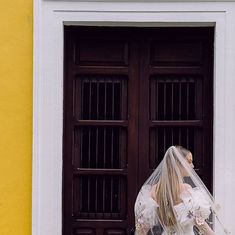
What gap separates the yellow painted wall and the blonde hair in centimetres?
120

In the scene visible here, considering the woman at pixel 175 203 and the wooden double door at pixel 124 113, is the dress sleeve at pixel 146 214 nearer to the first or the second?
the woman at pixel 175 203

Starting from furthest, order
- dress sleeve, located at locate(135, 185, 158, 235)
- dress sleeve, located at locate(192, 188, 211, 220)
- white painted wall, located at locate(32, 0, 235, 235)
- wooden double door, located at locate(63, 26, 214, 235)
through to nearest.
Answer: wooden double door, located at locate(63, 26, 214, 235), white painted wall, located at locate(32, 0, 235, 235), dress sleeve, located at locate(135, 185, 158, 235), dress sleeve, located at locate(192, 188, 211, 220)

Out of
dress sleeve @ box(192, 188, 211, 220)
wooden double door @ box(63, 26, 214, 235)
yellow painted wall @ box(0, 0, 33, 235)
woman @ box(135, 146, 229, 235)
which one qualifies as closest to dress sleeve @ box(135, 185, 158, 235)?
woman @ box(135, 146, 229, 235)

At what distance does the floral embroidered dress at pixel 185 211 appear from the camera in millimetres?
4781

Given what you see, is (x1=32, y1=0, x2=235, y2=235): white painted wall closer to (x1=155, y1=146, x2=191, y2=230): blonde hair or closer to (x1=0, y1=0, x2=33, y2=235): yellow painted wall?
(x1=0, y1=0, x2=33, y2=235): yellow painted wall

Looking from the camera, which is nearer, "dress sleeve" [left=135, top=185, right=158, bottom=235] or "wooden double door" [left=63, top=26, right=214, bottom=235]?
"dress sleeve" [left=135, top=185, right=158, bottom=235]

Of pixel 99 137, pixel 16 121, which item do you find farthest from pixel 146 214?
pixel 16 121

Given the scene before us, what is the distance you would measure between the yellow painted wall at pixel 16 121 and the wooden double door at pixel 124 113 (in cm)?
36

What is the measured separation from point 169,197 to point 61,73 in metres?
1.45

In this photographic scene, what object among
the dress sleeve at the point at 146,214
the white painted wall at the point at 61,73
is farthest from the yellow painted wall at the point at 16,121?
the dress sleeve at the point at 146,214

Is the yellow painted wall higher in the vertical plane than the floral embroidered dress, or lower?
higher

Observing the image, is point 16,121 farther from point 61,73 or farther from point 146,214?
point 146,214

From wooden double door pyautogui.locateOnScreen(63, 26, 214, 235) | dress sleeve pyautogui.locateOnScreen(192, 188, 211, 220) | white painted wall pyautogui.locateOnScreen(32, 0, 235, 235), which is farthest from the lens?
wooden double door pyautogui.locateOnScreen(63, 26, 214, 235)

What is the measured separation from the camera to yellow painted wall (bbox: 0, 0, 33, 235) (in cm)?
552
